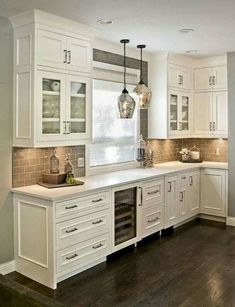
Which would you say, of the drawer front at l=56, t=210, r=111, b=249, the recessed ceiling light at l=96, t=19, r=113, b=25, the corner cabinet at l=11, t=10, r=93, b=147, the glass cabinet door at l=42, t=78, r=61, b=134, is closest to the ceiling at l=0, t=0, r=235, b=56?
the recessed ceiling light at l=96, t=19, r=113, b=25

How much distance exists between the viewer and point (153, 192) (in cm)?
452

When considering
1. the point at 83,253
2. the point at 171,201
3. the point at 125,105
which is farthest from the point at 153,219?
the point at 125,105

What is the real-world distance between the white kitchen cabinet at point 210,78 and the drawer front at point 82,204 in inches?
117

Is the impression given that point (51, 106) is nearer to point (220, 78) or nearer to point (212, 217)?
point (220, 78)

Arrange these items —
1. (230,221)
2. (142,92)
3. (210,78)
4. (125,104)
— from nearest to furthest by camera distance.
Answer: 1. (125,104)
2. (142,92)
3. (230,221)
4. (210,78)

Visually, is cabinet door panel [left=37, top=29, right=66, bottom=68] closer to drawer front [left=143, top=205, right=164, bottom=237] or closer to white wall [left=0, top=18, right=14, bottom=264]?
white wall [left=0, top=18, right=14, bottom=264]

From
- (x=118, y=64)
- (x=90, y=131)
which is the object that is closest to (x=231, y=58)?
(x=118, y=64)

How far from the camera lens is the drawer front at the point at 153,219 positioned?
442 centimetres

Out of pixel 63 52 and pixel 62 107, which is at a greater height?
pixel 63 52

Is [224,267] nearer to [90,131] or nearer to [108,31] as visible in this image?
[90,131]

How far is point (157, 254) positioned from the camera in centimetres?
412

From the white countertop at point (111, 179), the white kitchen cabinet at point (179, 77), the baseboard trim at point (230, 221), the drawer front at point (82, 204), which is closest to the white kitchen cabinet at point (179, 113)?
the white kitchen cabinet at point (179, 77)

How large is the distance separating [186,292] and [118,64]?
3.08 meters

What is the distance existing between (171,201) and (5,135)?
2.55m
